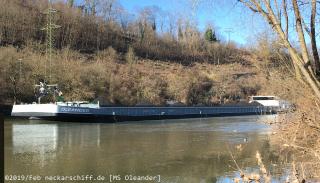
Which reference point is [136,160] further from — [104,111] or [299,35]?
[104,111]

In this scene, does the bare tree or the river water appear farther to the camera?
the river water

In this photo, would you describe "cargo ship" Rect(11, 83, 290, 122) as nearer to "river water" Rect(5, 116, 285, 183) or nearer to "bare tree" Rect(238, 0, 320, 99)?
"river water" Rect(5, 116, 285, 183)

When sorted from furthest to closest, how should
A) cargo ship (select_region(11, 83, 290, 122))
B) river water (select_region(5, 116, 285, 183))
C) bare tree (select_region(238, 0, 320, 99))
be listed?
cargo ship (select_region(11, 83, 290, 122)), river water (select_region(5, 116, 285, 183)), bare tree (select_region(238, 0, 320, 99))

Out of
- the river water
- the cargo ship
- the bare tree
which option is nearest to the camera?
the bare tree

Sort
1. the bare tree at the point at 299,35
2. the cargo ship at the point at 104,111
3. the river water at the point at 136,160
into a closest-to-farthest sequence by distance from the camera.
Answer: the bare tree at the point at 299,35 → the river water at the point at 136,160 → the cargo ship at the point at 104,111

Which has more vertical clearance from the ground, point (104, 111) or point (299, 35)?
point (299, 35)

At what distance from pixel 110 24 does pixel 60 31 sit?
18.2m

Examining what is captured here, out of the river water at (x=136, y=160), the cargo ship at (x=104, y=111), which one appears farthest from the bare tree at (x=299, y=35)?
the cargo ship at (x=104, y=111)

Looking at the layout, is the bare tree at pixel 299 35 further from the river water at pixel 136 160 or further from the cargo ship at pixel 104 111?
the cargo ship at pixel 104 111

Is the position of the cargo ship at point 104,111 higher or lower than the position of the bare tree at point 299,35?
lower

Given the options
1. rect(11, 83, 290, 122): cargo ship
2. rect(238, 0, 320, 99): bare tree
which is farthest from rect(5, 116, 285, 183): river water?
rect(11, 83, 290, 122): cargo ship

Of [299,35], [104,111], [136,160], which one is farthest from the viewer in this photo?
[104,111]

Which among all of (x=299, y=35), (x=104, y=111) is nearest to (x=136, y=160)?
(x=299, y=35)

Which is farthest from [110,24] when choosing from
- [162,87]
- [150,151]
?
[150,151]
